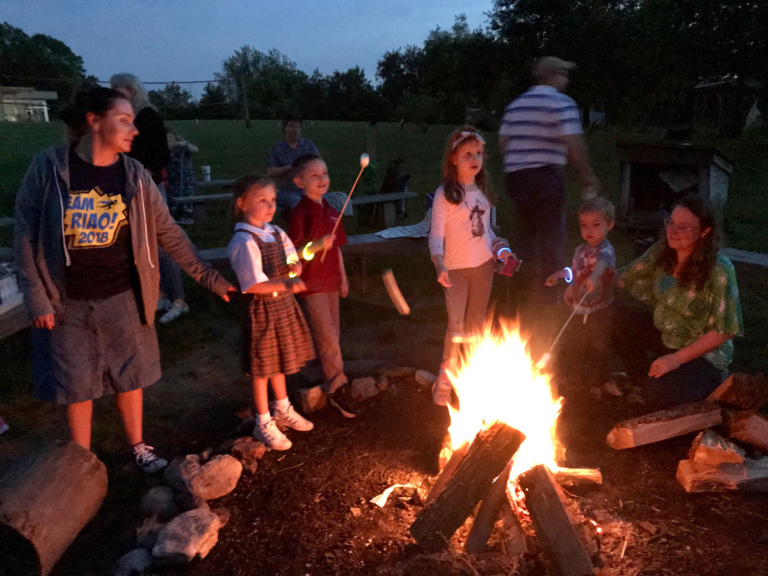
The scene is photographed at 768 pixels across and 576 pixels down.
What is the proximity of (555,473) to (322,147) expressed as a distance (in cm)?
2167

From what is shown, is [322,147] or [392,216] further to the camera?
[322,147]

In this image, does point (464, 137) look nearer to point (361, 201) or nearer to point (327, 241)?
point (327, 241)

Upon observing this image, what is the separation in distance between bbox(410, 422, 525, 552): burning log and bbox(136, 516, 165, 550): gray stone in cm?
115

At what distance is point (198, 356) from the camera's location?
5.02 meters

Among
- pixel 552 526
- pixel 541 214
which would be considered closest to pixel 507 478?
pixel 552 526

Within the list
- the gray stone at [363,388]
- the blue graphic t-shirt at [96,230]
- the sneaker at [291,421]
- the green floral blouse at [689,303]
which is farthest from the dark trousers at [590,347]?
the blue graphic t-shirt at [96,230]

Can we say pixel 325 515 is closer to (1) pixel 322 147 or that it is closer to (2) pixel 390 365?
(2) pixel 390 365

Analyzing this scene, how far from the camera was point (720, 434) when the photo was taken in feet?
10.5

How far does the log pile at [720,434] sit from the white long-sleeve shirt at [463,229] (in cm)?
141

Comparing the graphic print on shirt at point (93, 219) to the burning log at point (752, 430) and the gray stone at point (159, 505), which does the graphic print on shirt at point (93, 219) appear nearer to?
the gray stone at point (159, 505)

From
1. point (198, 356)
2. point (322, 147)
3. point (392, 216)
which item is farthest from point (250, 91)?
point (198, 356)

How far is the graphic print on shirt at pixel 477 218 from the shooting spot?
4.00m

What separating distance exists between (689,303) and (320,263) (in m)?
2.26

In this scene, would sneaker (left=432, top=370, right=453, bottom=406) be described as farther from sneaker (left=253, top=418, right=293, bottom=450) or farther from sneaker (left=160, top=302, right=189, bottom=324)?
sneaker (left=160, top=302, right=189, bottom=324)
